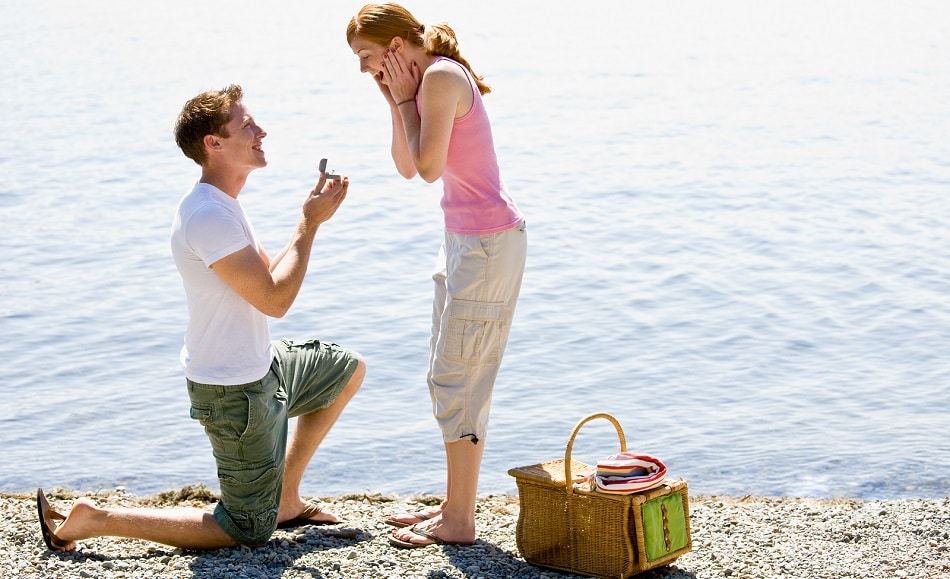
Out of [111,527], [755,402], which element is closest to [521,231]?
[111,527]

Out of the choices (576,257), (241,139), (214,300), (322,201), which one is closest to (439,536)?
(214,300)

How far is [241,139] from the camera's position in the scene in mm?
4652

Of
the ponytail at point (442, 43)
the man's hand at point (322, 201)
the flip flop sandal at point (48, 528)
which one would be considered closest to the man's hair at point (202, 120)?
the man's hand at point (322, 201)

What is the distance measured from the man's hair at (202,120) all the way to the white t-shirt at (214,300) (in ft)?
0.56

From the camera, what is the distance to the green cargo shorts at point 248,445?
4.62 meters

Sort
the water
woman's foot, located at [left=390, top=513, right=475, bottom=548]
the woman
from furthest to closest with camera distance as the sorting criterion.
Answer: the water
woman's foot, located at [left=390, top=513, right=475, bottom=548]
the woman

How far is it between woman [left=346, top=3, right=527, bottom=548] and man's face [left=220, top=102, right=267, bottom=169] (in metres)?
0.50

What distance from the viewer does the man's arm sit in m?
4.44

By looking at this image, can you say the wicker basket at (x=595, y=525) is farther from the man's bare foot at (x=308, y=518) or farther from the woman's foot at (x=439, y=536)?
the man's bare foot at (x=308, y=518)

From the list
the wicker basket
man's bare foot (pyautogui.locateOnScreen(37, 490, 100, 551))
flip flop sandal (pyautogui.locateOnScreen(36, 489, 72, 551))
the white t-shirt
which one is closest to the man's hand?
the white t-shirt

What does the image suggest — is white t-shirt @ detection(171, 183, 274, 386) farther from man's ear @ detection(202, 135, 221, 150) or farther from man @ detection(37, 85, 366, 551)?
man's ear @ detection(202, 135, 221, 150)

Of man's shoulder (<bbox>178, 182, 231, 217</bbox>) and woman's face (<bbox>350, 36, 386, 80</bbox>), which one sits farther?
woman's face (<bbox>350, 36, 386, 80</bbox>)

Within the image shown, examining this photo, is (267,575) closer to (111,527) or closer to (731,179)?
(111,527)

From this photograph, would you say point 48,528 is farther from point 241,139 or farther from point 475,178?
point 475,178
